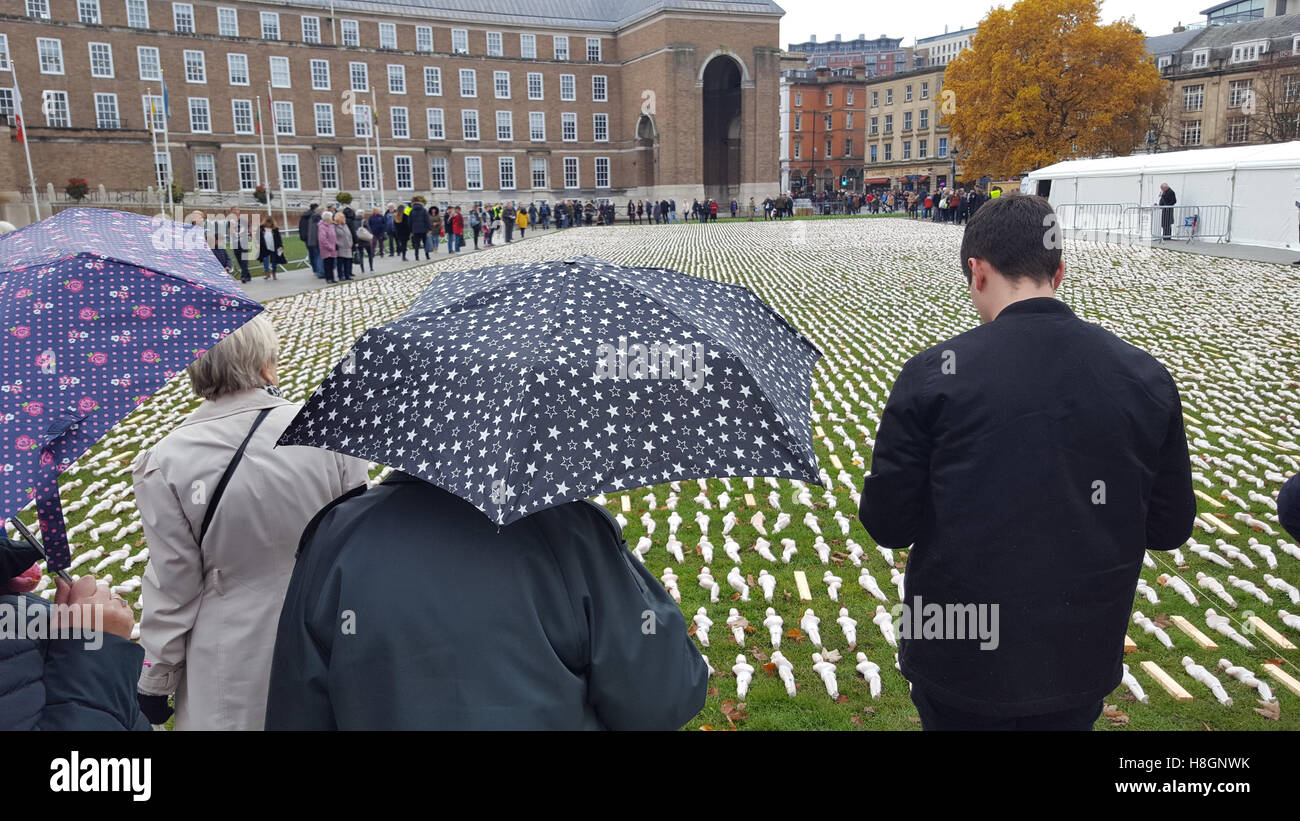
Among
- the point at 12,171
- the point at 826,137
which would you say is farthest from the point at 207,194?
the point at 826,137

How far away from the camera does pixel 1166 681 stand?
440cm

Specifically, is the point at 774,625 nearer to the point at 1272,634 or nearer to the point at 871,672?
the point at 871,672

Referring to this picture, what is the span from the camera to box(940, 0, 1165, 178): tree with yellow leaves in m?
47.6

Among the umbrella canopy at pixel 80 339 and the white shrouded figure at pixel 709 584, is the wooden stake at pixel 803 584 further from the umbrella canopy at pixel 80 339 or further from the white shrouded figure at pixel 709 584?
the umbrella canopy at pixel 80 339

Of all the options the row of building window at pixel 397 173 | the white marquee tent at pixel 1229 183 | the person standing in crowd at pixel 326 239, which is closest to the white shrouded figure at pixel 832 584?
the person standing in crowd at pixel 326 239

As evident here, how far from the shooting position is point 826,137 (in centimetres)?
10006

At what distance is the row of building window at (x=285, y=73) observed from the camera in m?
57.2

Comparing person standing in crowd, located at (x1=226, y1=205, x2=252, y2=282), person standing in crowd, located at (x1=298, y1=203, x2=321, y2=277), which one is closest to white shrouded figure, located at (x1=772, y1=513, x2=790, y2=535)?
person standing in crowd, located at (x1=298, y1=203, x2=321, y2=277)

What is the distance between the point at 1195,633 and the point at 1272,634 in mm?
379

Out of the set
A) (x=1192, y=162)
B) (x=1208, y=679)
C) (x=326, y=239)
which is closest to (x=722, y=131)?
(x=1192, y=162)

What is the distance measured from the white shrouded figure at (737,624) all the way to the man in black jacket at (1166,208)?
29.3 meters

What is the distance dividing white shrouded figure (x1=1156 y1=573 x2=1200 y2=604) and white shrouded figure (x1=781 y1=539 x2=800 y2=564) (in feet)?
7.26

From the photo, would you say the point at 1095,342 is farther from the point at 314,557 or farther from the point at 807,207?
the point at 807,207
